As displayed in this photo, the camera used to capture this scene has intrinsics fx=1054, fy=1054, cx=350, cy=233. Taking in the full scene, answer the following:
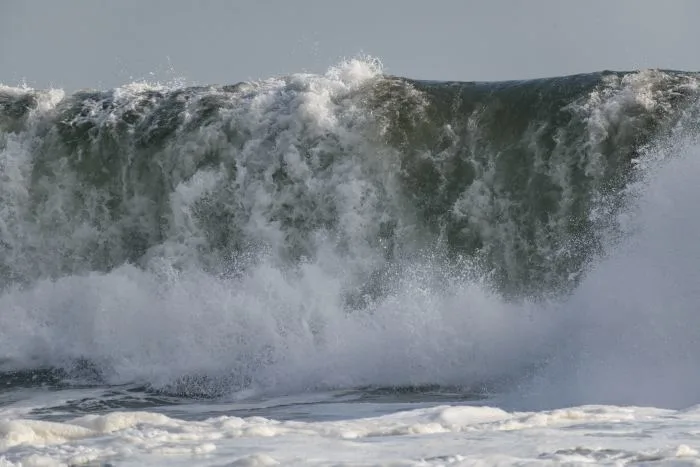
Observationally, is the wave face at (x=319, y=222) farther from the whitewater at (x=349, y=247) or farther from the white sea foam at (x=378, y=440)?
the white sea foam at (x=378, y=440)

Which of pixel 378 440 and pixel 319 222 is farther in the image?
pixel 319 222

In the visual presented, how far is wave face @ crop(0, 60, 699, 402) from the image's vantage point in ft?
37.2

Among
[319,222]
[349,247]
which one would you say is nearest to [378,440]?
[349,247]

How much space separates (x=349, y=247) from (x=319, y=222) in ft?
2.05

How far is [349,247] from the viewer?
13023 millimetres

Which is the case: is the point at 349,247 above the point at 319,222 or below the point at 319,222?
below

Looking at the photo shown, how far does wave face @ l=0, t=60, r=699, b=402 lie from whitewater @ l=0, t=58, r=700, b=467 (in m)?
0.03

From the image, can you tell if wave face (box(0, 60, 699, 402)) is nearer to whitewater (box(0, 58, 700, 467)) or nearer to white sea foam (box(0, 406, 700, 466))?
whitewater (box(0, 58, 700, 467))

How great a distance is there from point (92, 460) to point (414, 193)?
899 cm

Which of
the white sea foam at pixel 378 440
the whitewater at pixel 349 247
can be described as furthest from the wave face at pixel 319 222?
the white sea foam at pixel 378 440

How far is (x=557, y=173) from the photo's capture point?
12.5m

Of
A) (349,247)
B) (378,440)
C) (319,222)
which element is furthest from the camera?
(319,222)

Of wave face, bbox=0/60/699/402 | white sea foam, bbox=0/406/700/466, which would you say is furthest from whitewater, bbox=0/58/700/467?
white sea foam, bbox=0/406/700/466

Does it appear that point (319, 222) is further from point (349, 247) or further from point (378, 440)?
point (378, 440)
